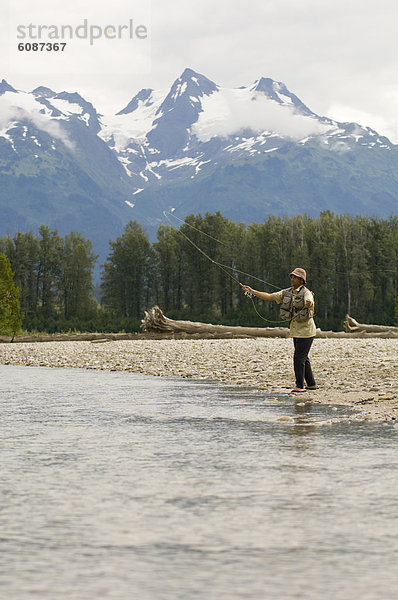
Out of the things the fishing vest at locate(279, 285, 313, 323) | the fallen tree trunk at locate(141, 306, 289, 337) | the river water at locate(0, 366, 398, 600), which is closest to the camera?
the river water at locate(0, 366, 398, 600)

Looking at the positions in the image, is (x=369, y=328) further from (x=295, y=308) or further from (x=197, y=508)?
(x=197, y=508)

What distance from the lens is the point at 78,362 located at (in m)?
23.2

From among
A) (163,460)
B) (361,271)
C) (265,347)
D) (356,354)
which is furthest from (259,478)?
(361,271)

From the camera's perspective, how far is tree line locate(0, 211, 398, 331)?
207 feet

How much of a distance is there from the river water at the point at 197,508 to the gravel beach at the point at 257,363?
2.99 metres

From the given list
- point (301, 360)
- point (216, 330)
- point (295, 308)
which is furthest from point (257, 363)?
point (216, 330)

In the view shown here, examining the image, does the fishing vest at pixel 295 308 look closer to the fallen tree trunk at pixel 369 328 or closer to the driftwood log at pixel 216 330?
the driftwood log at pixel 216 330

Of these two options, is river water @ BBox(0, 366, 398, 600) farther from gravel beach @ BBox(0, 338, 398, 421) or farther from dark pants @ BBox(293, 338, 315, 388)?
gravel beach @ BBox(0, 338, 398, 421)

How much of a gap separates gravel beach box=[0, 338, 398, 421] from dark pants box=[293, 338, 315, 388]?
29cm

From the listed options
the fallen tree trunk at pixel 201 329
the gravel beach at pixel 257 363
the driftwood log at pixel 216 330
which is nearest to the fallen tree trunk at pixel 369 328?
the driftwood log at pixel 216 330

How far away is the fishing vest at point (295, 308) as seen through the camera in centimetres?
1289

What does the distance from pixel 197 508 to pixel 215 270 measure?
6415cm

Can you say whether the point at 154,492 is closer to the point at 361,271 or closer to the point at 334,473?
the point at 334,473

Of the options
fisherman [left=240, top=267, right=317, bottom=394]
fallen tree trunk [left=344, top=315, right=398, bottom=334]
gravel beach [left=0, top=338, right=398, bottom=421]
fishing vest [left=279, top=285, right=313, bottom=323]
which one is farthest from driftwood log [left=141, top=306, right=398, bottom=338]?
fishing vest [left=279, top=285, right=313, bottom=323]
